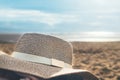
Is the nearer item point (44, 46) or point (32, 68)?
point (32, 68)

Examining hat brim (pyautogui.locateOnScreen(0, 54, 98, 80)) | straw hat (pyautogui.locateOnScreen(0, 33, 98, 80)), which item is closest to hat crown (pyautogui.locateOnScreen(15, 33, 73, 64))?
straw hat (pyautogui.locateOnScreen(0, 33, 98, 80))

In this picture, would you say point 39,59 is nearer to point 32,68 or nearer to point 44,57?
point 44,57

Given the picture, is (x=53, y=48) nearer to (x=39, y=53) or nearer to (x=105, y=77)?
(x=39, y=53)

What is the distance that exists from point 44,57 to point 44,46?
2.5 inches

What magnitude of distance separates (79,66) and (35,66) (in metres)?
11.7

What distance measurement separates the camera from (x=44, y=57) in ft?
7.01

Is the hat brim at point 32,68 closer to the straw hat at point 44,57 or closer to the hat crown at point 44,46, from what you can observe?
the straw hat at point 44,57

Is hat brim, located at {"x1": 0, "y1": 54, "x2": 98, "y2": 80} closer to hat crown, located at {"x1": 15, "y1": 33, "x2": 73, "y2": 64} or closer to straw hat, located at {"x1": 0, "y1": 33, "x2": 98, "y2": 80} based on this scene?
straw hat, located at {"x1": 0, "y1": 33, "x2": 98, "y2": 80}

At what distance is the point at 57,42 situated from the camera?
2229mm

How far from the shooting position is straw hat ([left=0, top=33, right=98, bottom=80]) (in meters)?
1.98

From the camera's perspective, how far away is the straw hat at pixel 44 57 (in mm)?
1982

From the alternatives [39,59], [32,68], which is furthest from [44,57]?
[32,68]

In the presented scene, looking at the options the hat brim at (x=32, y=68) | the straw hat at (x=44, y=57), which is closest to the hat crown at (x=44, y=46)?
the straw hat at (x=44, y=57)

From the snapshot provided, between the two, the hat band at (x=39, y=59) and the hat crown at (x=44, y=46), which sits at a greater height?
the hat crown at (x=44, y=46)
